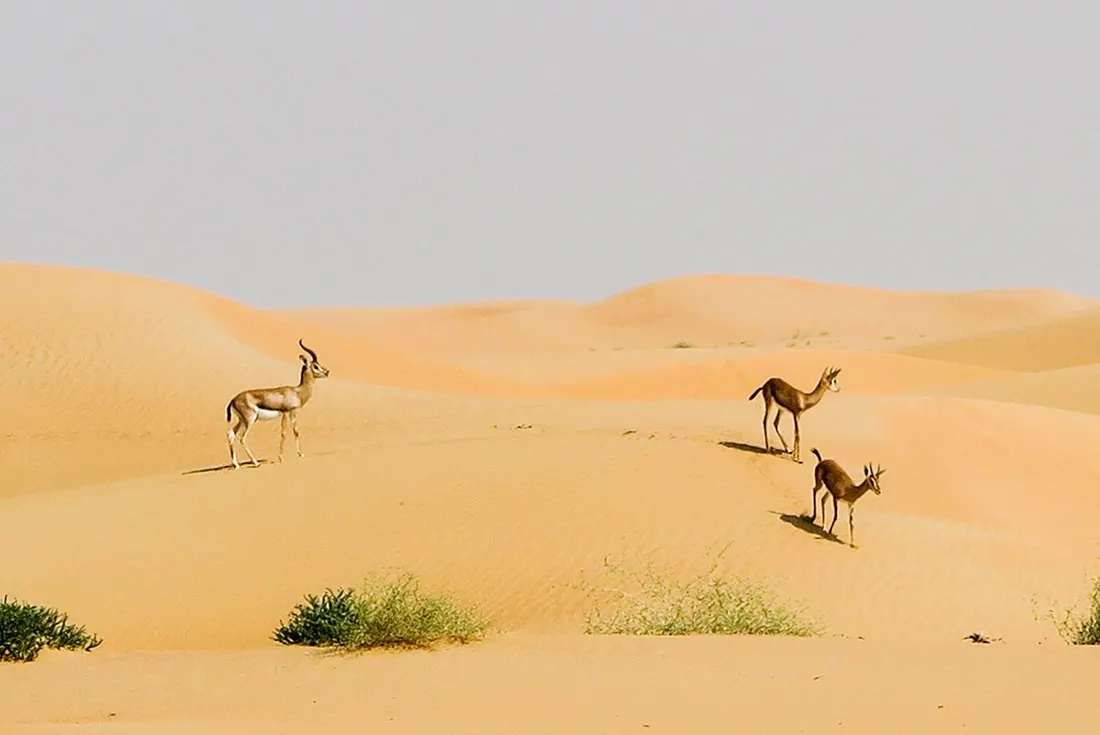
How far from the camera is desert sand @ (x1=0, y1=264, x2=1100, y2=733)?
8.68m

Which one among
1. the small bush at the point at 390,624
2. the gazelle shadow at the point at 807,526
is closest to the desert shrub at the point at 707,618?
the small bush at the point at 390,624

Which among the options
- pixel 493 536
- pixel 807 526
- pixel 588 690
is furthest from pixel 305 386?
pixel 588 690

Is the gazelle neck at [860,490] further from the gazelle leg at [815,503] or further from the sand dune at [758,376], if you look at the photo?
the sand dune at [758,376]

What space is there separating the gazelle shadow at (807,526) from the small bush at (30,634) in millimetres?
7740

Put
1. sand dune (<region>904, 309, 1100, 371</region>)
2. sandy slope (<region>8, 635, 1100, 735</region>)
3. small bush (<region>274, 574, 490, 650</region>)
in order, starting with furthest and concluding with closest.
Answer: sand dune (<region>904, 309, 1100, 371</region>), small bush (<region>274, 574, 490, 650</region>), sandy slope (<region>8, 635, 1100, 735</region>)

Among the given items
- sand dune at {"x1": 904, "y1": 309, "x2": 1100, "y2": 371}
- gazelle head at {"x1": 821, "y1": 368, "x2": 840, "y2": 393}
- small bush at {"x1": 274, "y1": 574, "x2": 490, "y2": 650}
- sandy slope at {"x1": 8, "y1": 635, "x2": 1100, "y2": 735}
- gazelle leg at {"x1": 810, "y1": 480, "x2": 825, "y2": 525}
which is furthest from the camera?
sand dune at {"x1": 904, "y1": 309, "x2": 1100, "y2": 371}

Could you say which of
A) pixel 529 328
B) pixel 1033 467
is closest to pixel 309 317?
pixel 529 328

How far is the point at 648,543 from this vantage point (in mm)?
15836

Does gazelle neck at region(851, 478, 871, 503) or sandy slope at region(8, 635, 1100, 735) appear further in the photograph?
gazelle neck at region(851, 478, 871, 503)

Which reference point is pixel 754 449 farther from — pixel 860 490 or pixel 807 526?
pixel 860 490

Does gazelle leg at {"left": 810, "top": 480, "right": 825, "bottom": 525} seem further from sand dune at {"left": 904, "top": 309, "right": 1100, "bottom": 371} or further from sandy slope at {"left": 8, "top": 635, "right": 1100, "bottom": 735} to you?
sand dune at {"left": 904, "top": 309, "right": 1100, "bottom": 371}

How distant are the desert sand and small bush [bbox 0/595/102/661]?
246mm

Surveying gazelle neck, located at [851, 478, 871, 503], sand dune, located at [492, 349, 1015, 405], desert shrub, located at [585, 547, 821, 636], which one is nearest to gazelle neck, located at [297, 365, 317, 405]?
gazelle neck, located at [851, 478, 871, 503]

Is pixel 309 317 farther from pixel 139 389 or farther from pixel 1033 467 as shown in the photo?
pixel 1033 467
